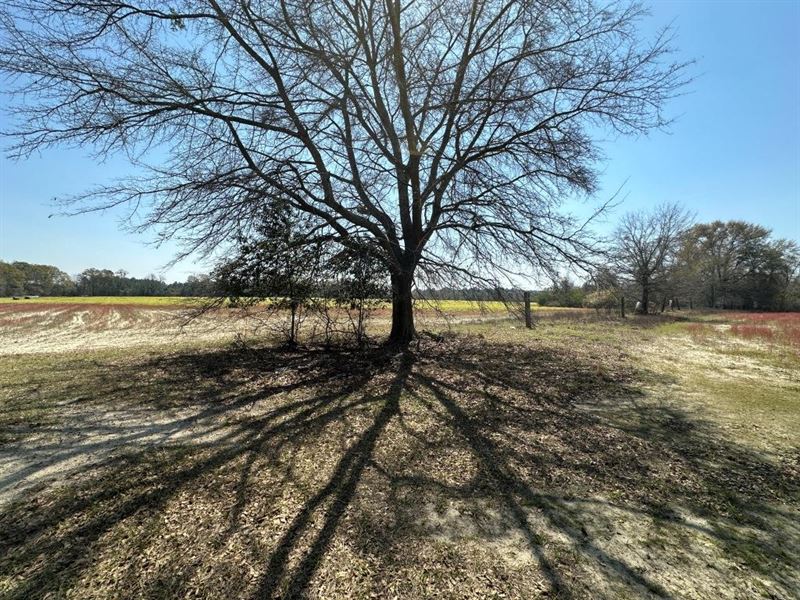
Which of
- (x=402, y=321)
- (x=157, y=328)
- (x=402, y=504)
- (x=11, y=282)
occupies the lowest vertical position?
(x=402, y=504)

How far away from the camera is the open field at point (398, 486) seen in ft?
7.50

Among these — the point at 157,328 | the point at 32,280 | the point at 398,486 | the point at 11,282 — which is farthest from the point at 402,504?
the point at 32,280

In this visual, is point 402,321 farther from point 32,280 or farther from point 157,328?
point 32,280

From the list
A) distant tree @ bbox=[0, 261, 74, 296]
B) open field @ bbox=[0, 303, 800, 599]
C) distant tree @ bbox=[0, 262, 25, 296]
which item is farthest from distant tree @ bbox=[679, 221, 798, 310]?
distant tree @ bbox=[0, 262, 25, 296]

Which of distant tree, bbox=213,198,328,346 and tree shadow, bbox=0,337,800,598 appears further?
distant tree, bbox=213,198,328,346

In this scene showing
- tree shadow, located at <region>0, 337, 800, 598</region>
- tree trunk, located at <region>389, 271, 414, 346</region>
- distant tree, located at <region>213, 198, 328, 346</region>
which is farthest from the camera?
tree trunk, located at <region>389, 271, 414, 346</region>

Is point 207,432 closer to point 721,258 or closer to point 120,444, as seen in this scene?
point 120,444

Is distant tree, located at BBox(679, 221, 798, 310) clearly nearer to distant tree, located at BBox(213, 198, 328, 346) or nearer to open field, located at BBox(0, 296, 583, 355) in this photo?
open field, located at BBox(0, 296, 583, 355)

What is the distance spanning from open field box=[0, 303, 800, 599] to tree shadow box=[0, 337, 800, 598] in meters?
0.02

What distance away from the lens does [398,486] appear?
3.30 metres

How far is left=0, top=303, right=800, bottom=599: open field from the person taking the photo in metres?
2.29

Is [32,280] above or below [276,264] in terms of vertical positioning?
above

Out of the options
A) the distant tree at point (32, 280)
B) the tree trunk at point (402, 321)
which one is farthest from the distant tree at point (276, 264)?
the distant tree at point (32, 280)

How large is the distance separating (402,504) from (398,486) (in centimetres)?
28
